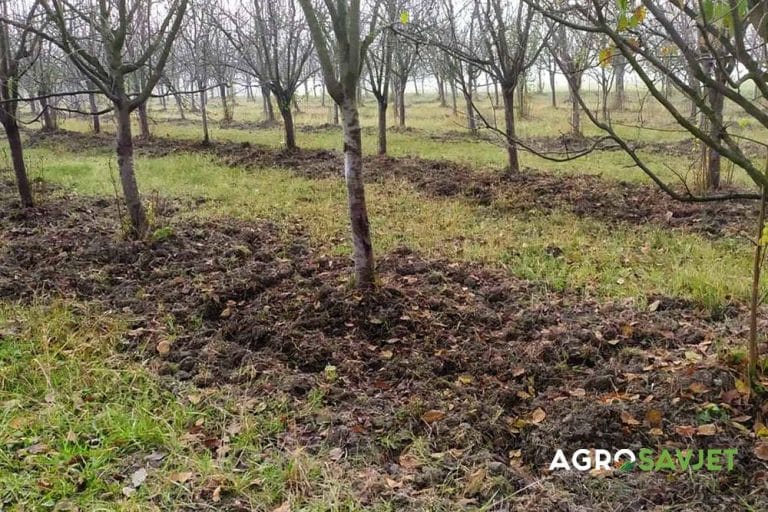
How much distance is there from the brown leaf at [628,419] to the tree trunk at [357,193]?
6.97 ft

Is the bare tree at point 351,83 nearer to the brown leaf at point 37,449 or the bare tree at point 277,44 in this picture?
the brown leaf at point 37,449

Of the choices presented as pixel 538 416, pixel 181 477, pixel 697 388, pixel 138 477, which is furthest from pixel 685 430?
pixel 138 477

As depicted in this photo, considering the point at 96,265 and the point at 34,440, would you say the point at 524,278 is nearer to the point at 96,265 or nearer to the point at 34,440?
the point at 34,440

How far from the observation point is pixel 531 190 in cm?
821

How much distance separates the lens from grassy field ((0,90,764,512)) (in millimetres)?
2289

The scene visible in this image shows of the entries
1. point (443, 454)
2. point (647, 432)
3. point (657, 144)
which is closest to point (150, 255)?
point (443, 454)

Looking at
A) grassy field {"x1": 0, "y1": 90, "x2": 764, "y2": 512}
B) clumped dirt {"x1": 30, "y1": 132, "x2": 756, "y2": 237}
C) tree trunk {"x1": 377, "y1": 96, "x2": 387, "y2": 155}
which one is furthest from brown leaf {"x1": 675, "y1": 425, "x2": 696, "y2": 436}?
tree trunk {"x1": 377, "y1": 96, "x2": 387, "y2": 155}

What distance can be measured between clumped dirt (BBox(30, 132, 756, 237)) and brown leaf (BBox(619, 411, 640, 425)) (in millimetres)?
3612

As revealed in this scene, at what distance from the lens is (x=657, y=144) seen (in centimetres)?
1346

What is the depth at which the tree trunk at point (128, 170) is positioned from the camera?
552cm

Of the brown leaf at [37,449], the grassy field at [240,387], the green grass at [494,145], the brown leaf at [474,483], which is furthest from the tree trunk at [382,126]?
the brown leaf at [474,483]

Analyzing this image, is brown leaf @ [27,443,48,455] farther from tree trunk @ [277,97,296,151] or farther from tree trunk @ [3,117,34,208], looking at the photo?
tree trunk @ [277,97,296,151]

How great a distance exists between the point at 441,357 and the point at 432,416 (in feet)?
2.07

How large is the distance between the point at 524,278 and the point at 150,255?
12.2ft
